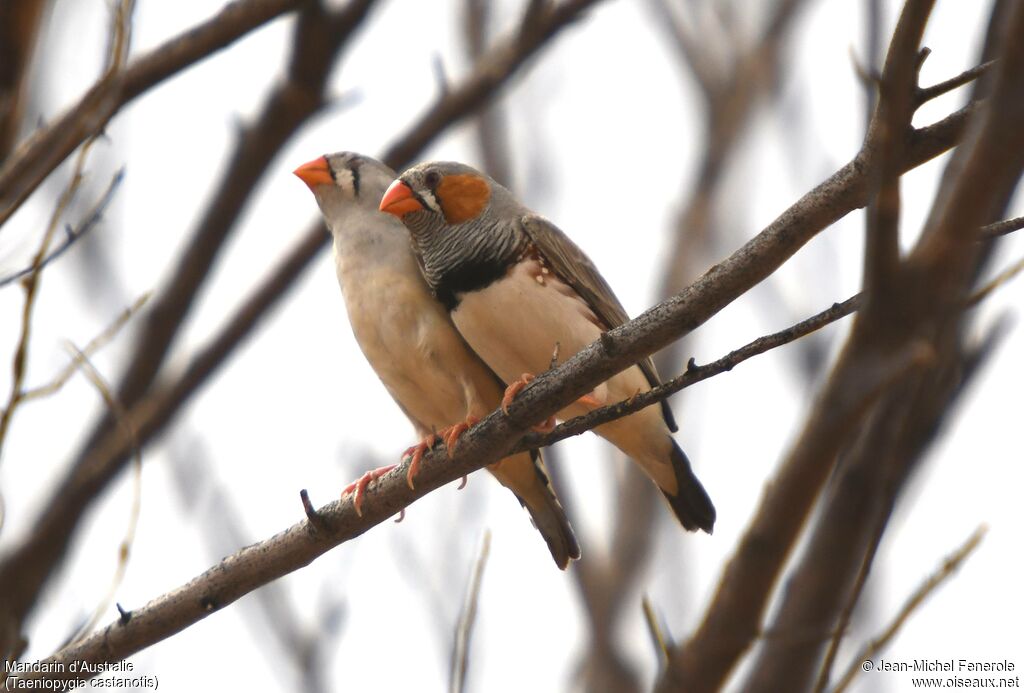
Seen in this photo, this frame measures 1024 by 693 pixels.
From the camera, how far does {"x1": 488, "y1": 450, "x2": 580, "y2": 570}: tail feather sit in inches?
197

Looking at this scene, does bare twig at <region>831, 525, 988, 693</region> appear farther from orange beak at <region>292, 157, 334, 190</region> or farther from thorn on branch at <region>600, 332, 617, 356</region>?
orange beak at <region>292, 157, 334, 190</region>

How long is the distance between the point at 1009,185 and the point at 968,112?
0.79 m

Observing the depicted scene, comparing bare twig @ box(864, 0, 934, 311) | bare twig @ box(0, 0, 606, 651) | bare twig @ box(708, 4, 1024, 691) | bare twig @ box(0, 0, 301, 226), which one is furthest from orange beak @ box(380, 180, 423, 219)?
bare twig @ box(864, 0, 934, 311)

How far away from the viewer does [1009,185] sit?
6.07 feet

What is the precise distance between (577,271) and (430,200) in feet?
2.37

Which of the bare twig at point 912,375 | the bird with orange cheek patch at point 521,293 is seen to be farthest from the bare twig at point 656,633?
the bird with orange cheek patch at point 521,293

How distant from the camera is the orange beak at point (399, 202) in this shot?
4.97m

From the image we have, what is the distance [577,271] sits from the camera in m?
4.78

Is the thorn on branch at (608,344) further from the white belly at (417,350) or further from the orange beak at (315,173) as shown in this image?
the orange beak at (315,173)

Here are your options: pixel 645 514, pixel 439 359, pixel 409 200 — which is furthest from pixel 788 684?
pixel 645 514

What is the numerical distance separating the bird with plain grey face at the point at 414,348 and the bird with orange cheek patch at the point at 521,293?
4.0 inches

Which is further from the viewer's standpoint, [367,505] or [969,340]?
[367,505]

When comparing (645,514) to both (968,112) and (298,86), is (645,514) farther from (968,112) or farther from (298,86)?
(968,112)

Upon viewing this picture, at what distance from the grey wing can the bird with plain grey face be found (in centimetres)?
47
